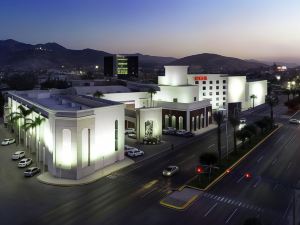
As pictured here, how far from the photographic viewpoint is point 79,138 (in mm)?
42000

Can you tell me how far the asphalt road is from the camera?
103ft

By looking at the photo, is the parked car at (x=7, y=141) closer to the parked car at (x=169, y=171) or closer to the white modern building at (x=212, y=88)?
the parked car at (x=169, y=171)

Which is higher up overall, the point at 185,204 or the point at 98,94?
the point at 98,94

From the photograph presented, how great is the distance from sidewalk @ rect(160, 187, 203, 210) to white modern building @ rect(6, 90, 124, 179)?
43.8 feet

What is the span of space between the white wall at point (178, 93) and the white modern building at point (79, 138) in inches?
1406

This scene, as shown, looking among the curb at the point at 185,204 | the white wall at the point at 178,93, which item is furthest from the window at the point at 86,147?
the white wall at the point at 178,93

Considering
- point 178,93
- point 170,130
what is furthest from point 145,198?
point 178,93

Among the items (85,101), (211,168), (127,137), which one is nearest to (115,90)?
(127,137)

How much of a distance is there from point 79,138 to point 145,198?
1252 centimetres

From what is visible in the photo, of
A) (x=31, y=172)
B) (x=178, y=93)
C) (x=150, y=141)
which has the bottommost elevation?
(x=31, y=172)

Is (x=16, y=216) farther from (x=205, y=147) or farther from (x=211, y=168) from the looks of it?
(x=205, y=147)

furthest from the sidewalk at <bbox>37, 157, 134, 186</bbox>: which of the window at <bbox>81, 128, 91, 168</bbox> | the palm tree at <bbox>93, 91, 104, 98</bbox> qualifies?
the palm tree at <bbox>93, 91, 104, 98</bbox>

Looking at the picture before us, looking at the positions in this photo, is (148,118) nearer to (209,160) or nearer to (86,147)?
(86,147)

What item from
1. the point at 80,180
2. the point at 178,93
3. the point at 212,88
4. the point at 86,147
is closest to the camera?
the point at 80,180
